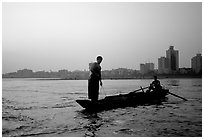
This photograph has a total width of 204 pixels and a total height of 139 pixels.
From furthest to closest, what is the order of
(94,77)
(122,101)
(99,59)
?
(122,101) → (94,77) → (99,59)

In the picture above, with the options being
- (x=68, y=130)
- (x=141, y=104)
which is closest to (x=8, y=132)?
(x=68, y=130)

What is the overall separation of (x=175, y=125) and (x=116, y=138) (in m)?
3.38

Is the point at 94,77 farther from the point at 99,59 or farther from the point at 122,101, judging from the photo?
the point at 122,101

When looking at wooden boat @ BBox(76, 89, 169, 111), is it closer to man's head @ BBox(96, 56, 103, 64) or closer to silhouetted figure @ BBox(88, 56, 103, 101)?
silhouetted figure @ BBox(88, 56, 103, 101)

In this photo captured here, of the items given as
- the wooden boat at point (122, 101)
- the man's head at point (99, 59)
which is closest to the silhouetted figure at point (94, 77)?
the man's head at point (99, 59)

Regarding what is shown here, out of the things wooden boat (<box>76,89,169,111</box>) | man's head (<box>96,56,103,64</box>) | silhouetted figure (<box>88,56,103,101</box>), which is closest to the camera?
man's head (<box>96,56,103,64</box>)

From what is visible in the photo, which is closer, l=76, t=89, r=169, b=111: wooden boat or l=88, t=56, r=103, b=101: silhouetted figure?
l=88, t=56, r=103, b=101: silhouetted figure

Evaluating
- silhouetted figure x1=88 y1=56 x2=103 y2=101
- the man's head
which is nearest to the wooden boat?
silhouetted figure x1=88 y1=56 x2=103 y2=101

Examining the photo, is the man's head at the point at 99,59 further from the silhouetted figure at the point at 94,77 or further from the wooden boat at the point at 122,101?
the wooden boat at the point at 122,101

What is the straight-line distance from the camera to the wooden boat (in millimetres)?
12798

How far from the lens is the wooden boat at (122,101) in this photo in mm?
12798

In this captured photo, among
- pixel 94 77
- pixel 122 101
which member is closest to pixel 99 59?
pixel 94 77

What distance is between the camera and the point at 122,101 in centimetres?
1500

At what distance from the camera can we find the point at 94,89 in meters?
12.6
